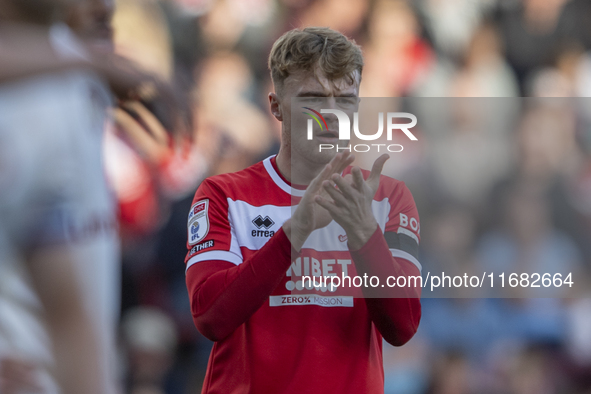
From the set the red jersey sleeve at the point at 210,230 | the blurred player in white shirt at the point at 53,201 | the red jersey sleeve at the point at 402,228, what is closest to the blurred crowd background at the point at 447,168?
the red jersey sleeve at the point at 402,228

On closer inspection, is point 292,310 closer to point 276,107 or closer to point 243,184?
point 243,184

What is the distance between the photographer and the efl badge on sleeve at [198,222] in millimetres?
1682

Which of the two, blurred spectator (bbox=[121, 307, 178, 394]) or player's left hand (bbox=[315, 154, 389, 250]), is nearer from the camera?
player's left hand (bbox=[315, 154, 389, 250])

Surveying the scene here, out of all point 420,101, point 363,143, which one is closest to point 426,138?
point 420,101

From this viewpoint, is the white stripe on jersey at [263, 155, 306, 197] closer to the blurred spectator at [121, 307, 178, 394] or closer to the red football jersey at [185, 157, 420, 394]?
the red football jersey at [185, 157, 420, 394]

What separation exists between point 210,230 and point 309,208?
35 cm

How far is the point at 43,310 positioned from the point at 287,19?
4595 mm

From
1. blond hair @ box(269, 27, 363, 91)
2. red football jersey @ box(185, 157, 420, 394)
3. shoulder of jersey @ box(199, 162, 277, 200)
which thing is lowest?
red football jersey @ box(185, 157, 420, 394)

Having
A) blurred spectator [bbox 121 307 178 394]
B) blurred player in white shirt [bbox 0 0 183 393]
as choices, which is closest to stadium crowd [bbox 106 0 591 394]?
blurred spectator [bbox 121 307 178 394]

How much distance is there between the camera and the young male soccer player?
4.96 feet

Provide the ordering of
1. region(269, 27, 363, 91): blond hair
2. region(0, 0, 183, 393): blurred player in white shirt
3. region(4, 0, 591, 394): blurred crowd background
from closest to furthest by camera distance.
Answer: region(0, 0, 183, 393): blurred player in white shirt < region(269, 27, 363, 91): blond hair < region(4, 0, 591, 394): blurred crowd background

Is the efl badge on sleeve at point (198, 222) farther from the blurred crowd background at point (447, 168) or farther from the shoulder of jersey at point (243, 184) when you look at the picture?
the blurred crowd background at point (447, 168)

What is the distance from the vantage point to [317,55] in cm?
172

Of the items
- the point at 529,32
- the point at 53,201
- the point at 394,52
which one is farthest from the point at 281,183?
the point at 529,32
